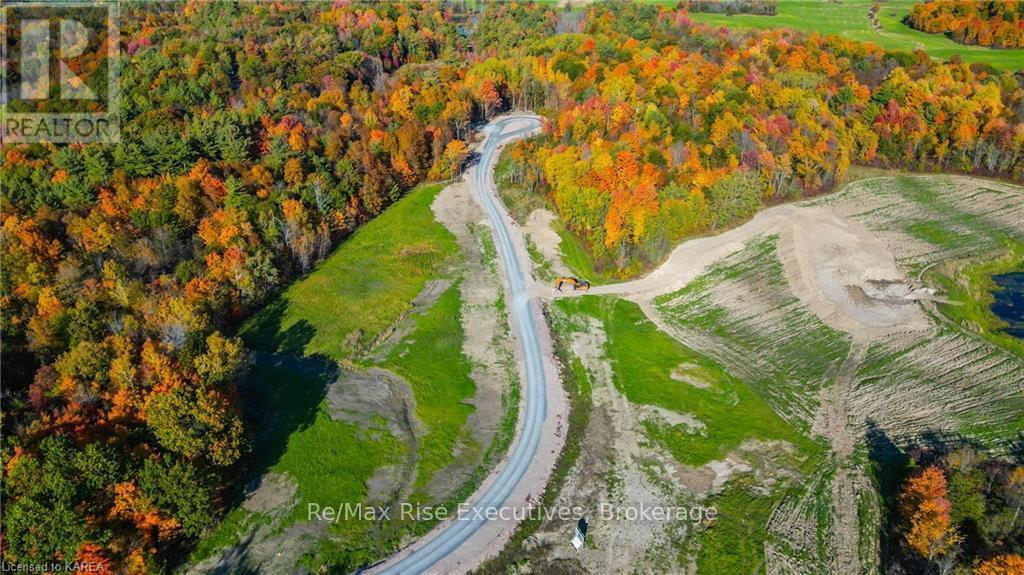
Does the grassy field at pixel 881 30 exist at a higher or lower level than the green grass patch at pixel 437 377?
higher

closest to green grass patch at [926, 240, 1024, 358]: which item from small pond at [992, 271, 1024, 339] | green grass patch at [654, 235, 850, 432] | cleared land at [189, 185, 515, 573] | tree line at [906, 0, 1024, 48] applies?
small pond at [992, 271, 1024, 339]

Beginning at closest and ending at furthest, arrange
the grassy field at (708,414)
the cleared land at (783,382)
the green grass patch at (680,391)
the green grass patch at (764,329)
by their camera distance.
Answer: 1. the grassy field at (708,414)
2. the cleared land at (783,382)
3. the green grass patch at (680,391)
4. the green grass patch at (764,329)

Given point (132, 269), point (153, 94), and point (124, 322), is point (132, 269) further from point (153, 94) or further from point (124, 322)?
point (153, 94)

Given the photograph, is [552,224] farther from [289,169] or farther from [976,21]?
[976,21]

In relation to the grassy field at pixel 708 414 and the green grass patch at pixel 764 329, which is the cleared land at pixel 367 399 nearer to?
the grassy field at pixel 708 414

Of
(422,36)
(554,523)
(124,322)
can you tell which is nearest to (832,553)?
(554,523)
